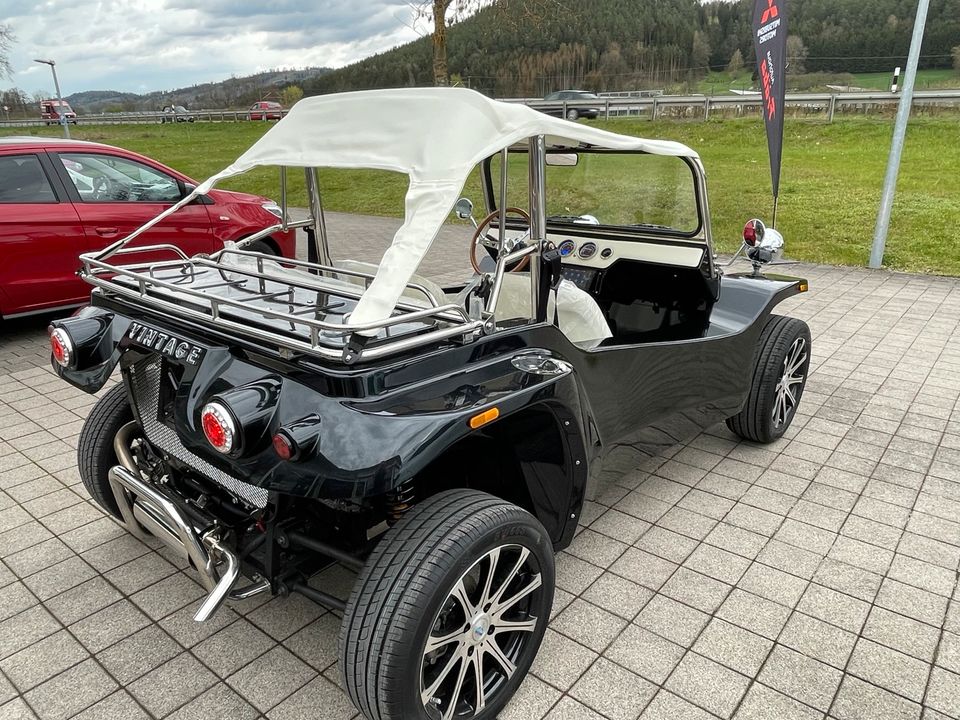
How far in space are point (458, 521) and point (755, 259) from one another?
2777 millimetres

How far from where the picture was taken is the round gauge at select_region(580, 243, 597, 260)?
149 inches

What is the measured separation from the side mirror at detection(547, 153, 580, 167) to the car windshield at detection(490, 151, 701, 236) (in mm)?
27

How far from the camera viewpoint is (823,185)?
44.4ft

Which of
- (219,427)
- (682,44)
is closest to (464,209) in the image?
(219,427)

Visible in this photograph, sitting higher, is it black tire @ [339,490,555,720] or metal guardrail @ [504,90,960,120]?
metal guardrail @ [504,90,960,120]

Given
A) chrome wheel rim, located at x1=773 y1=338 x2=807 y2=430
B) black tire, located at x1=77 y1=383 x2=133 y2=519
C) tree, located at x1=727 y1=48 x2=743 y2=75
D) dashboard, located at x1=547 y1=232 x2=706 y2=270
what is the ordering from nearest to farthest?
black tire, located at x1=77 y1=383 x2=133 y2=519, dashboard, located at x1=547 y1=232 x2=706 y2=270, chrome wheel rim, located at x1=773 y1=338 x2=807 y2=430, tree, located at x1=727 y1=48 x2=743 y2=75

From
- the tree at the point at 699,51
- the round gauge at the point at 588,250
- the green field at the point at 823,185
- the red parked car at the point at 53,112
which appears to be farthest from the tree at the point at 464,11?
the tree at the point at 699,51

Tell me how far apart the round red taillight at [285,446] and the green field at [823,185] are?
85 cm

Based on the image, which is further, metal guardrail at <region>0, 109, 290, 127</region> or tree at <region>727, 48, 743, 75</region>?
tree at <region>727, 48, 743, 75</region>

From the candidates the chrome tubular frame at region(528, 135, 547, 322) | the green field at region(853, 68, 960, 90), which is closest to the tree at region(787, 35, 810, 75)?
the green field at region(853, 68, 960, 90)

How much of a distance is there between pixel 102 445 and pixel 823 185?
14.0 m

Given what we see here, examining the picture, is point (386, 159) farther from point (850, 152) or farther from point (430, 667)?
point (850, 152)

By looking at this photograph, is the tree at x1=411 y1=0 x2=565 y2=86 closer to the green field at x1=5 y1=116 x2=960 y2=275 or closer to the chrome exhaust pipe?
the green field at x1=5 y1=116 x2=960 y2=275

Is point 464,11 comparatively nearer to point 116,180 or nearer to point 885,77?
point 116,180
